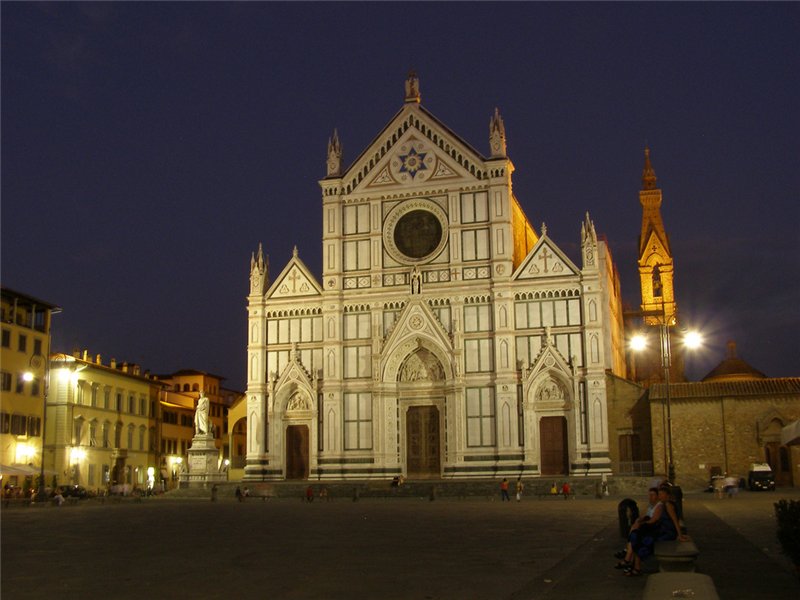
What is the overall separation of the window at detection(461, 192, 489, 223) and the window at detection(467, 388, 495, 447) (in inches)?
370

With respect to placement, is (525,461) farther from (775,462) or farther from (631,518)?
(631,518)

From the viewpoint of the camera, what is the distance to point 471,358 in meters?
50.4

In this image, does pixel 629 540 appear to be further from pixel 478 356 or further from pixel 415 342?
pixel 415 342

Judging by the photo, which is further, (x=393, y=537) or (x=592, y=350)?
(x=592, y=350)

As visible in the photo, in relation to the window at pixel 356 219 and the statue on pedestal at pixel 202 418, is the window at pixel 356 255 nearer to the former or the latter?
the window at pixel 356 219

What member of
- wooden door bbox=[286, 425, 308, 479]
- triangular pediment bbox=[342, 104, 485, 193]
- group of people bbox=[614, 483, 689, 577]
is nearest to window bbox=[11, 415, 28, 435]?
wooden door bbox=[286, 425, 308, 479]

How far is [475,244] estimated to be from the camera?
2026 inches

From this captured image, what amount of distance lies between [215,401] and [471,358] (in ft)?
153

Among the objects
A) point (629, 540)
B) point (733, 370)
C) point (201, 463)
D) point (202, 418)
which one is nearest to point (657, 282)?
point (733, 370)

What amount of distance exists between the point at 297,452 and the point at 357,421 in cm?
410

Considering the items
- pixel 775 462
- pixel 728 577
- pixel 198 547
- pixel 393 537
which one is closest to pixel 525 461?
pixel 775 462

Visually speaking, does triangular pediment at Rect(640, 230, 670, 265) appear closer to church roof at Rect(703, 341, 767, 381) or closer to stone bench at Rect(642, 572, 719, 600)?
church roof at Rect(703, 341, 767, 381)

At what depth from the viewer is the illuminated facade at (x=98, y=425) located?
59.2 meters

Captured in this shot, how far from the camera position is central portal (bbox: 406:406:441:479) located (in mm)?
50750
